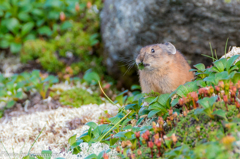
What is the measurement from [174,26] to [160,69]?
2.41 m

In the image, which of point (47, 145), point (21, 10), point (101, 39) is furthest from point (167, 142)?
point (21, 10)

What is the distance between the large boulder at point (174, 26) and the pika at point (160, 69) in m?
1.55

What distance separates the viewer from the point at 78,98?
7.26 metres

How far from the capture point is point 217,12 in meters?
6.54

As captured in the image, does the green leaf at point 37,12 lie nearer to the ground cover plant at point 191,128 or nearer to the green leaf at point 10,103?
the green leaf at point 10,103

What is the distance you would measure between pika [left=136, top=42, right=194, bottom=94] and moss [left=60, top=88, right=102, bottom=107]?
2.24 metres

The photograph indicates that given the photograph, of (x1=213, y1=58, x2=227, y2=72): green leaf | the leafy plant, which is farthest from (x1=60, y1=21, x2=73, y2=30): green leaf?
(x1=213, y1=58, x2=227, y2=72): green leaf

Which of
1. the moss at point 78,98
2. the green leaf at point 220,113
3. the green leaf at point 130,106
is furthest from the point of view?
the moss at point 78,98

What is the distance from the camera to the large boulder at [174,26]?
658 centimetres

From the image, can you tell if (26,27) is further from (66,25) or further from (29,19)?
(66,25)

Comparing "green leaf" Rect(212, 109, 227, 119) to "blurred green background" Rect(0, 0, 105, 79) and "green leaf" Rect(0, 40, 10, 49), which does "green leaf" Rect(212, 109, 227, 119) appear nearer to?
"blurred green background" Rect(0, 0, 105, 79)

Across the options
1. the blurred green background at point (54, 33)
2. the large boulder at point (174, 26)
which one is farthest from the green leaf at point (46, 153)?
the blurred green background at point (54, 33)

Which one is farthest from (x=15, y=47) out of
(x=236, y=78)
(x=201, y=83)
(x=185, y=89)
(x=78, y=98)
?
(x=236, y=78)

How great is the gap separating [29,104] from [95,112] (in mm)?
2241
